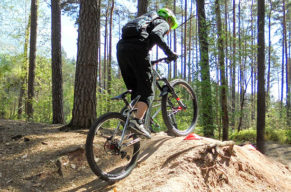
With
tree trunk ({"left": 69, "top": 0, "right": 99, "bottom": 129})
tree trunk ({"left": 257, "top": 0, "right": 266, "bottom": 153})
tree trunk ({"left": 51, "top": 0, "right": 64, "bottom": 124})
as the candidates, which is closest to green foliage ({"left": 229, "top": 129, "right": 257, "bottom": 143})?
tree trunk ({"left": 257, "top": 0, "right": 266, "bottom": 153})

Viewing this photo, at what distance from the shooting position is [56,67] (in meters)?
6.91

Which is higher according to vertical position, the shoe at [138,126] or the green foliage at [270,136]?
the shoe at [138,126]

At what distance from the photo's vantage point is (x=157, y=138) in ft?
12.9

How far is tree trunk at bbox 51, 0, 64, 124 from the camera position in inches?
268

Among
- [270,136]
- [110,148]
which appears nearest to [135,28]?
[110,148]

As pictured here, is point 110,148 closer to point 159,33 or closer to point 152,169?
point 152,169

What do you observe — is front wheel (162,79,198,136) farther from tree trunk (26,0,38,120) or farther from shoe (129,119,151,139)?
tree trunk (26,0,38,120)

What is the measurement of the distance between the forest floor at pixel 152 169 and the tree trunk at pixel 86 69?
87 centimetres

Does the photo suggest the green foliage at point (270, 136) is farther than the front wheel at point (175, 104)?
Yes

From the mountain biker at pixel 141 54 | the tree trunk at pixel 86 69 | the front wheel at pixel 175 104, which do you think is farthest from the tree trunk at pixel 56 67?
the mountain biker at pixel 141 54

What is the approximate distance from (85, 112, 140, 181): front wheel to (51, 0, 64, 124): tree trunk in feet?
13.0

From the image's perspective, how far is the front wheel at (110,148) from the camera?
2420 millimetres

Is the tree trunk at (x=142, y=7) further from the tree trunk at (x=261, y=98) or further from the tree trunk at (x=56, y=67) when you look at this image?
the tree trunk at (x=261, y=98)

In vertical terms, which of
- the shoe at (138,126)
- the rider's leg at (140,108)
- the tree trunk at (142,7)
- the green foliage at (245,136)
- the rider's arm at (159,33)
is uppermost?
the tree trunk at (142,7)
